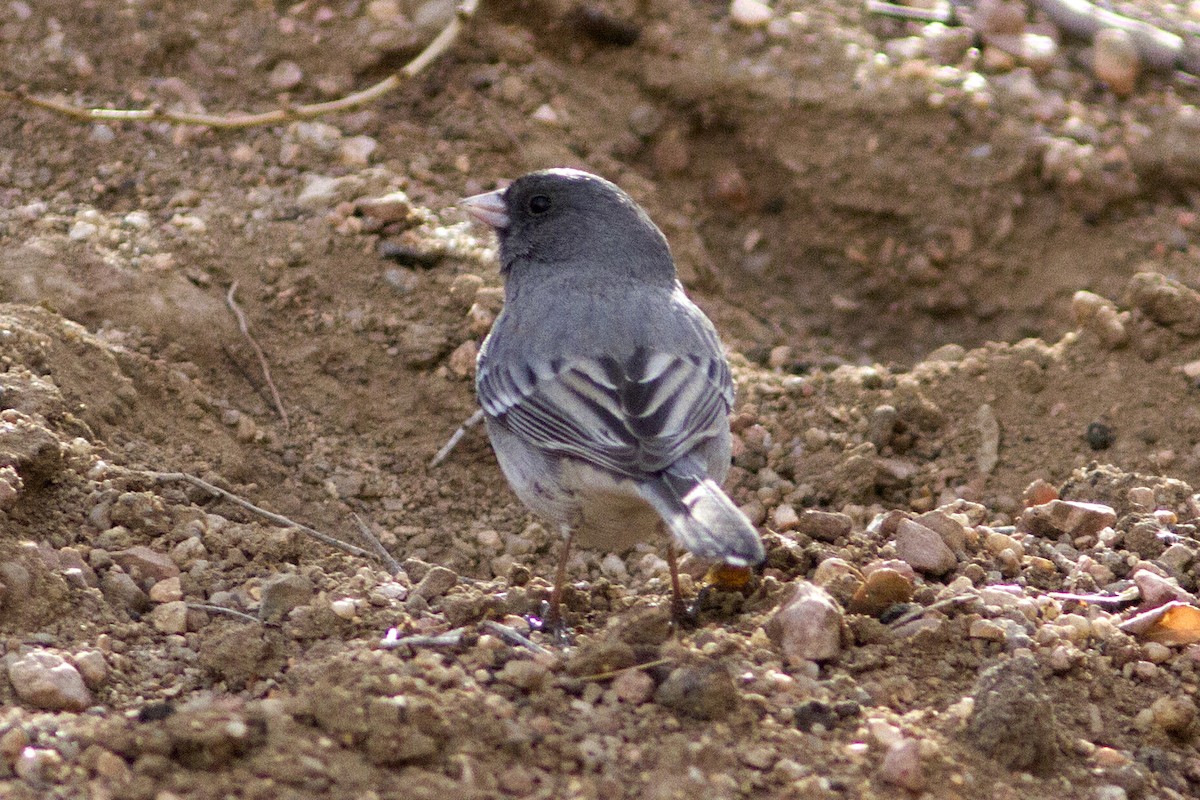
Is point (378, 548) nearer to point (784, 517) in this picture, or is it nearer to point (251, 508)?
point (251, 508)

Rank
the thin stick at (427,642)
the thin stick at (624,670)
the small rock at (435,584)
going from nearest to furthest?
the thin stick at (624,670) < the thin stick at (427,642) < the small rock at (435,584)

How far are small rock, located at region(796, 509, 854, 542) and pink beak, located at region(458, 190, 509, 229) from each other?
68.2 inches

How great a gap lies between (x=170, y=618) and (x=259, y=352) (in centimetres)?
184

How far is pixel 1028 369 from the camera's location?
5.57 m

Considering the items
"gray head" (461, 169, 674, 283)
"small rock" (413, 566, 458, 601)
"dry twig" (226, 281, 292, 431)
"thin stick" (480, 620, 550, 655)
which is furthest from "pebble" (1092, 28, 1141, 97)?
"thin stick" (480, 620, 550, 655)

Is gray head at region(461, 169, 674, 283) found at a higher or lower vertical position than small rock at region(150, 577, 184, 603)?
higher

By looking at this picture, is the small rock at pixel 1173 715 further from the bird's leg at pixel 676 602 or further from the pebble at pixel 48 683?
the pebble at pixel 48 683

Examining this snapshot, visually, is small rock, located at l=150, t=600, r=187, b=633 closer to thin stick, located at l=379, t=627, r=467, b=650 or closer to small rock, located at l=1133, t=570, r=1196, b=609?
thin stick, located at l=379, t=627, r=467, b=650

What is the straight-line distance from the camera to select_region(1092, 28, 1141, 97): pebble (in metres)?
6.95

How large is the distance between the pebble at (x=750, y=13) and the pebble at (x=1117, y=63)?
5.84 ft

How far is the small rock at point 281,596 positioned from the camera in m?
3.90

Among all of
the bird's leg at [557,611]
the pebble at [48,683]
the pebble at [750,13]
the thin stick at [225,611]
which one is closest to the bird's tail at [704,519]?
the bird's leg at [557,611]

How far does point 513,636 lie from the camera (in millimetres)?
3721

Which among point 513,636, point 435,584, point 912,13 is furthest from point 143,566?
point 912,13
